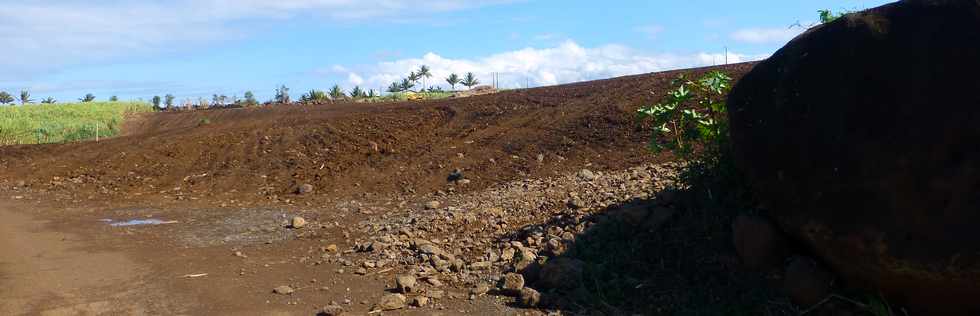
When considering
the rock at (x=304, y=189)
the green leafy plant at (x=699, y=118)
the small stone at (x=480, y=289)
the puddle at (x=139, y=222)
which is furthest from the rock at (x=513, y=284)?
the rock at (x=304, y=189)

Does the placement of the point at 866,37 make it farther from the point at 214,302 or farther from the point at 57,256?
the point at 57,256

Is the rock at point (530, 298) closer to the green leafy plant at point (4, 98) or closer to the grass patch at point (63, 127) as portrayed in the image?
the grass patch at point (63, 127)

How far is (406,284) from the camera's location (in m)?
6.02

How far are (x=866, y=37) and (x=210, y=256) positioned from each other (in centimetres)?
556

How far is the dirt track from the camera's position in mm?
6406

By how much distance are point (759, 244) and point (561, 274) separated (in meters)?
1.29

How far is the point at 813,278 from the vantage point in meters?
5.05

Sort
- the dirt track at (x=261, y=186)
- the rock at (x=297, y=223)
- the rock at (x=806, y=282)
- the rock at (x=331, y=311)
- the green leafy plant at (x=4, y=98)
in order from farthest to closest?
the green leafy plant at (x=4, y=98)
the rock at (x=297, y=223)
the dirt track at (x=261, y=186)
the rock at (x=331, y=311)
the rock at (x=806, y=282)

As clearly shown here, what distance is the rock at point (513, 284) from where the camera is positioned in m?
5.89

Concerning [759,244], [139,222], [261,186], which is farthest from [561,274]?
[261,186]

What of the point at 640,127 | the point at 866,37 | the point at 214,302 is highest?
the point at 866,37

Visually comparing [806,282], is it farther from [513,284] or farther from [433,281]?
[433,281]

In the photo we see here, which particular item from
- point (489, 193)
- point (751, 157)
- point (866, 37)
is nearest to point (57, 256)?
point (489, 193)

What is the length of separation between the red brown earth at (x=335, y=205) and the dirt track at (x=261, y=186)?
3 cm
